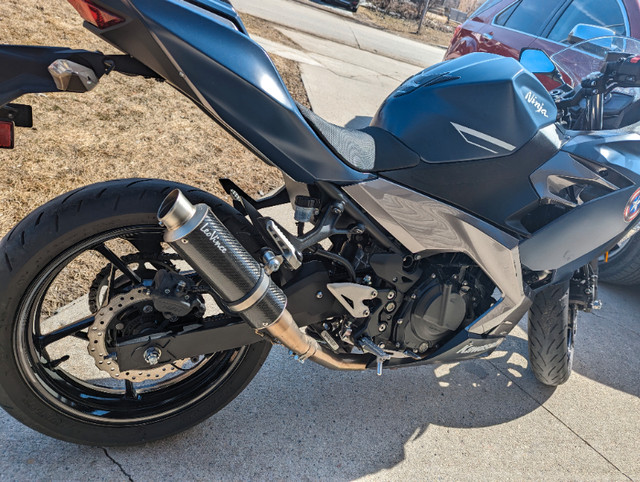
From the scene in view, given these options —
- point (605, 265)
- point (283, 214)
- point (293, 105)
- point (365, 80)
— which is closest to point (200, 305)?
point (293, 105)

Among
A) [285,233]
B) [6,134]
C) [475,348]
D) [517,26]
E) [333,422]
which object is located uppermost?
[517,26]

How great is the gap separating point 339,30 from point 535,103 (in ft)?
36.9

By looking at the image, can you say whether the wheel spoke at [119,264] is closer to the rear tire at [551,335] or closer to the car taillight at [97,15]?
the car taillight at [97,15]

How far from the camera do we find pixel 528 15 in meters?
4.62

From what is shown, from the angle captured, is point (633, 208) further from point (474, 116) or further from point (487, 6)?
point (487, 6)

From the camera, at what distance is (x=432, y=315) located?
6.22ft

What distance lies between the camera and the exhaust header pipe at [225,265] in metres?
1.26

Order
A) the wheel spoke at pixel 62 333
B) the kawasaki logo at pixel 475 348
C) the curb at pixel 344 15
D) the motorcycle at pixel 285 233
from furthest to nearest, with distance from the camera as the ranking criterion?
the curb at pixel 344 15, the kawasaki logo at pixel 475 348, the wheel spoke at pixel 62 333, the motorcycle at pixel 285 233

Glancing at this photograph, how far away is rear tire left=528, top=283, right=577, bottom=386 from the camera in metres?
2.30

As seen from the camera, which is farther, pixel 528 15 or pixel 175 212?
pixel 528 15

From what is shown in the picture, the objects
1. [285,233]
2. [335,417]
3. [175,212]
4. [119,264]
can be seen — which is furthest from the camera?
[335,417]

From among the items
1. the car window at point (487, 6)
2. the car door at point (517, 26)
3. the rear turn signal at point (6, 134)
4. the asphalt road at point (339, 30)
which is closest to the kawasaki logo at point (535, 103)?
the rear turn signal at point (6, 134)

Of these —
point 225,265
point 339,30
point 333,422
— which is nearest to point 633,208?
point 333,422

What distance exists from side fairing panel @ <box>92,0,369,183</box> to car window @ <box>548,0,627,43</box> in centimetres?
339
